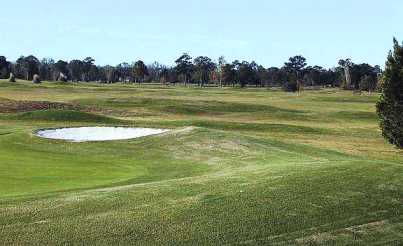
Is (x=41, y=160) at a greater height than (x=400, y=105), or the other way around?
(x=400, y=105)

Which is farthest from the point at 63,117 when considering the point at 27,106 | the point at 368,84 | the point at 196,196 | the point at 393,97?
the point at 368,84

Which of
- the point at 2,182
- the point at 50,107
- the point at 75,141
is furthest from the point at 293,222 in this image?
the point at 50,107

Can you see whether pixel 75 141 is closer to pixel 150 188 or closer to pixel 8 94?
pixel 150 188

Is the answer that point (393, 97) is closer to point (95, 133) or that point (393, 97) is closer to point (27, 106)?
point (95, 133)

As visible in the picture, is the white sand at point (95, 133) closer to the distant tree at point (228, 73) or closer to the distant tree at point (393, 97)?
the distant tree at point (393, 97)

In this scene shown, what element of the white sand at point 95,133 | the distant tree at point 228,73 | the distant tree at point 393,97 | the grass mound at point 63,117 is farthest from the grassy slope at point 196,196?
the distant tree at point 228,73

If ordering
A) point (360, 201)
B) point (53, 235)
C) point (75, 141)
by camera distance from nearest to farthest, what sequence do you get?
point (53, 235) → point (360, 201) → point (75, 141)

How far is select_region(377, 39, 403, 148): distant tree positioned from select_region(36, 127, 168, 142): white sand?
15.2m

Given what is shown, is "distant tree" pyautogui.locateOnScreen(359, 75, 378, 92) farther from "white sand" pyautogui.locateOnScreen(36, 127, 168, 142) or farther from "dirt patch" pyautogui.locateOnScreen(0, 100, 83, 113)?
"white sand" pyautogui.locateOnScreen(36, 127, 168, 142)

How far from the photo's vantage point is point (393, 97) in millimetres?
39906

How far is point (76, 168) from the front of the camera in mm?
26250

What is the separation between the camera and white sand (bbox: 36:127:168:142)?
40031mm

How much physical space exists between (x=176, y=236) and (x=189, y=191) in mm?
3550

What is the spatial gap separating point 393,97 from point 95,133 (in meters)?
20.5
